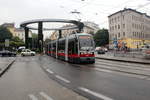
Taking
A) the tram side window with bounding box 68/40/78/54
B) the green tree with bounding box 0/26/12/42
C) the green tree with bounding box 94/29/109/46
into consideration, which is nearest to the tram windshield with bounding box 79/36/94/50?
the tram side window with bounding box 68/40/78/54

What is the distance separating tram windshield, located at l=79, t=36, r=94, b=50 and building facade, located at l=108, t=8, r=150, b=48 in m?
45.7

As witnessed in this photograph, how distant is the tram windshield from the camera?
65.8 feet

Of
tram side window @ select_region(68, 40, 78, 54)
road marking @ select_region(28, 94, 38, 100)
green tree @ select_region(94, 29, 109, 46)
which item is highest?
green tree @ select_region(94, 29, 109, 46)

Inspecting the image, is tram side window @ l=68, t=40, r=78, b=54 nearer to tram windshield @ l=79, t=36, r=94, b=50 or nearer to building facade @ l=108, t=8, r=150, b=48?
tram windshield @ l=79, t=36, r=94, b=50

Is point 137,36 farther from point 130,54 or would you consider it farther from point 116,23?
point 130,54

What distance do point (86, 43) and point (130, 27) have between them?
54.5 m

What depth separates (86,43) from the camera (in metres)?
20.3

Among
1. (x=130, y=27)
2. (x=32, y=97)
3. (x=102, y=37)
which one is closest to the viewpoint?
(x=32, y=97)

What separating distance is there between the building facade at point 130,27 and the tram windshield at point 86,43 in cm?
4567

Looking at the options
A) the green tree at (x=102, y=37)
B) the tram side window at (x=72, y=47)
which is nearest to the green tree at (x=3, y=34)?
the green tree at (x=102, y=37)

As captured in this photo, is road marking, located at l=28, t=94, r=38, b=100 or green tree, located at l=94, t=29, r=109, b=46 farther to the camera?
green tree, located at l=94, t=29, r=109, b=46

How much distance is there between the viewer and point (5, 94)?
731cm

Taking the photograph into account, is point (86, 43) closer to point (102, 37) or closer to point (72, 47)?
point (72, 47)

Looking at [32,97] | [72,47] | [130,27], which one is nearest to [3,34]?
[130,27]
